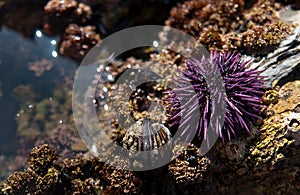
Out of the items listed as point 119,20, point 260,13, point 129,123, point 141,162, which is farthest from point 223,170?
point 119,20

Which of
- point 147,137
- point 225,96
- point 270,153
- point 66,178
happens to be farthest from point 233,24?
point 66,178

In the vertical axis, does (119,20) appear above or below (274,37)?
below

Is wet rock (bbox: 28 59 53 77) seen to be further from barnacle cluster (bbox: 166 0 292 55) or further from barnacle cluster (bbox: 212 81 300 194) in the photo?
barnacle cluster (bbox: 212 81 300 194)

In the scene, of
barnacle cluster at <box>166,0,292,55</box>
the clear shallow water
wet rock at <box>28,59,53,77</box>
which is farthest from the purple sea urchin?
wet rock at <box>28,59,53,77</box>

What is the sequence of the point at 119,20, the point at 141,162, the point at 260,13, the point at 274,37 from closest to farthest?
the point at 141,162 → the point at 274,37 → the point at 260,13 → the point at 119,20

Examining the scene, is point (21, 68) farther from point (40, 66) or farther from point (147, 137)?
point (147, 137)

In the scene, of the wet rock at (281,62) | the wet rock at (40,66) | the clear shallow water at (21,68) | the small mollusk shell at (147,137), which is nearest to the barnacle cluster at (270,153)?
the wet rock at (281,62)

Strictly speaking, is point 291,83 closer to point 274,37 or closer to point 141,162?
point 274,37
